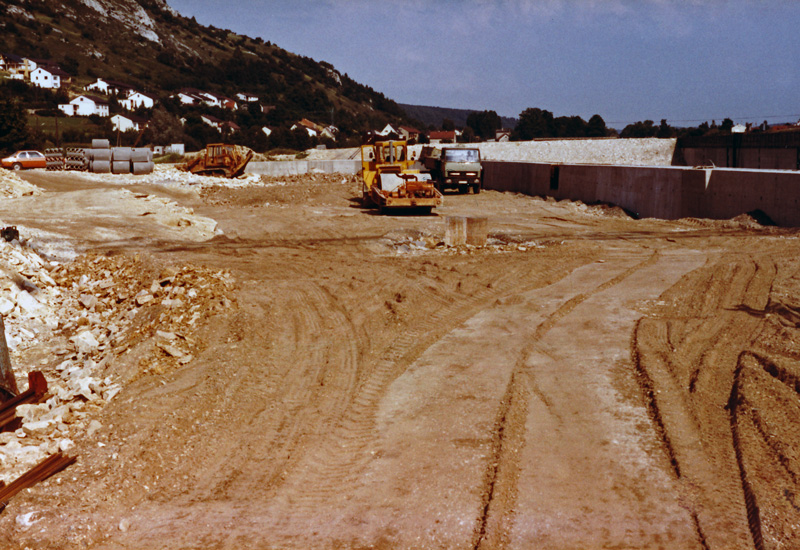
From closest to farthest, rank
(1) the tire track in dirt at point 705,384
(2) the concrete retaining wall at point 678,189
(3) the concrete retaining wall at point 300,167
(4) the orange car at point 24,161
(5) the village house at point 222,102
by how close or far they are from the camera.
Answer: (1) the tire track in dirt at point 705,384 → (2) the concrete retaining wall at point 678,189 → (4) the orange car at point 24,161 → (3) the concrete retaining wall at point 300,167 → (5) the village house at point 222,102

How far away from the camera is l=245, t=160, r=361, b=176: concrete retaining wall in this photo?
44.9m

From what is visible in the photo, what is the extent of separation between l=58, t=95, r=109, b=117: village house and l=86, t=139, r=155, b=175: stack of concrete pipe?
53.0 metres

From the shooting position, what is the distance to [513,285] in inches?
488

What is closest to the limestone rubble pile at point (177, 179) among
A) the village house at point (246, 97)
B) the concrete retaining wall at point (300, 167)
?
the concrete retaining wall at point (300, 167)

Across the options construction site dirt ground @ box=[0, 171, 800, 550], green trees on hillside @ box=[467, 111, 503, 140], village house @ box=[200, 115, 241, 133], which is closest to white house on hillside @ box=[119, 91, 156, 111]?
village house @ box=[200, 115, 241, 133]

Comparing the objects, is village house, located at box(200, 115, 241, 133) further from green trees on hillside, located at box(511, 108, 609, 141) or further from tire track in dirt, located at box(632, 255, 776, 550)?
tire track in dirt, located at box(632, 255, 776, 550)

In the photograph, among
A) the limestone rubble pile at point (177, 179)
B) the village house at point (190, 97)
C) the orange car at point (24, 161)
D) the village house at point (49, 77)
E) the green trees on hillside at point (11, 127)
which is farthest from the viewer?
the village house at point (190, 97)

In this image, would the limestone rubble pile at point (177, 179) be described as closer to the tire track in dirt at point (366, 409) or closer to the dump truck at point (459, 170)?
the dump truck at point (459, 170)

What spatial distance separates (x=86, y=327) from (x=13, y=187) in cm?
1694

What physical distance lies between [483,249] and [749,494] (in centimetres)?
1174

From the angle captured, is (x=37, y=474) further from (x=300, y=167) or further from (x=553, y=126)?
(x=553, y=126)

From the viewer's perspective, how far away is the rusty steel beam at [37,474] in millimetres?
5586

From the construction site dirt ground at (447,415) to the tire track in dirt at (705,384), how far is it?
25mm

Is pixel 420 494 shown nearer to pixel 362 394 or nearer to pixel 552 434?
pixel 552 434
